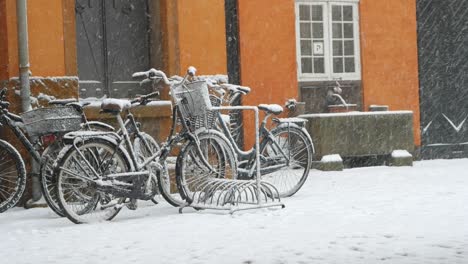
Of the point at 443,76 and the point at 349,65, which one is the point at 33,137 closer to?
the point at 349,65

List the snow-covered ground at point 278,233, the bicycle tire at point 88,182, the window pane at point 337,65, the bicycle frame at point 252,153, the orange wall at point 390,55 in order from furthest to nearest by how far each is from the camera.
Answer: the orange wall at point 390,55 < the window pane at point 337,65 < the bicycle frame at point 252,153 < the bicycle tire at point 88,182 < the snow-covered ground at point 278,233

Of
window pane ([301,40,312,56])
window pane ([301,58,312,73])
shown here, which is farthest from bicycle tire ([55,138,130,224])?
window pane ([301,40,312,56])

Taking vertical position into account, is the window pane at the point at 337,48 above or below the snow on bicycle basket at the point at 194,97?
above

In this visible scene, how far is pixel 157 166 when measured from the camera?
745 centimetres

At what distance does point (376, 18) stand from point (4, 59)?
6586 mm

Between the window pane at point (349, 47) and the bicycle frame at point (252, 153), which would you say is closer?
the bicycle frame at point (252, 153)

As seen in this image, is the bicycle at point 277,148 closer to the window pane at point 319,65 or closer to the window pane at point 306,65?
the window pane at point 306,65

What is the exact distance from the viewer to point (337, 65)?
12703 mm

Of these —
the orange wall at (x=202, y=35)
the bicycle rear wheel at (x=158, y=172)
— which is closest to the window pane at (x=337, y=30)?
the orange wall at (x=202, y=35)

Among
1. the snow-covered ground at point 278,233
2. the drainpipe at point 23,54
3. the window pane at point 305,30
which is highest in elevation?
the window pane at point 305,30

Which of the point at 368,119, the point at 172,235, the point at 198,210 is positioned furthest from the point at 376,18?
the point at 172,235

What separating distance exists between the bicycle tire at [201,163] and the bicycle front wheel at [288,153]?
0.59m

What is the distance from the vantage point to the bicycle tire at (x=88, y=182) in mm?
6875

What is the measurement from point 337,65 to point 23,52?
19.3ft
